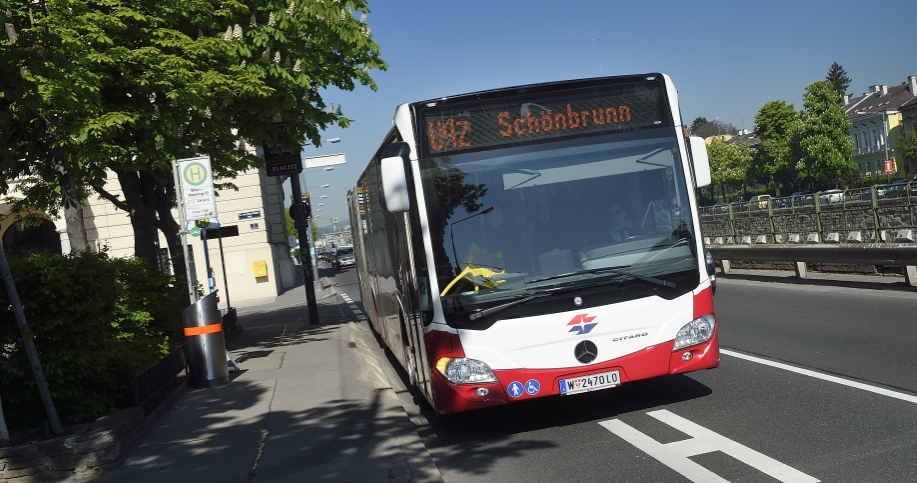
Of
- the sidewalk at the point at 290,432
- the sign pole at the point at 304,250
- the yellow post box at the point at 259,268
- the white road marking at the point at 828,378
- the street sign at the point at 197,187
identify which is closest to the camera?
the sidewalk at the point at 290,432

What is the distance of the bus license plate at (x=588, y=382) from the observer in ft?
24.1

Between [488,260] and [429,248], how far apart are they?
47cm

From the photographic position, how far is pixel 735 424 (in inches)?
277

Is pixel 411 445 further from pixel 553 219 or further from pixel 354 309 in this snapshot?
pixel 354 309

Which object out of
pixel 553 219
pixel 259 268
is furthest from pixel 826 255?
pixel 259 268

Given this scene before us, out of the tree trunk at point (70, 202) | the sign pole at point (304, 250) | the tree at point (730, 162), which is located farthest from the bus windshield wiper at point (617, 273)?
the tree at point (730, 162)

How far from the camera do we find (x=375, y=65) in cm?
1692

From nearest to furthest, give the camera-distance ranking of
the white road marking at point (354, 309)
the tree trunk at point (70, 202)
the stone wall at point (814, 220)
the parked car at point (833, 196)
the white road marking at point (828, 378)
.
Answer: the white road marking at point (828, 378), the tree trunk at point (70, 202), the stone wall at point (814, 220), the parked car at point (833, 196), the white road marking at point (354, 309)

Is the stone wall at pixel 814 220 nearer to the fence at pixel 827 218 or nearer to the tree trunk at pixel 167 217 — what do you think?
the fence at pixel 827 218

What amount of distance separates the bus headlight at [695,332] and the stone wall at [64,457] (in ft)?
14.6

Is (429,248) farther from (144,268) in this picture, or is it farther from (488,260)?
(144,268)

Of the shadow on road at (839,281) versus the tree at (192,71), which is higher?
the tree at (192,71)

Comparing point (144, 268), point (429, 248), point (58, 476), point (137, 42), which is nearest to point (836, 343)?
point (429, 248)

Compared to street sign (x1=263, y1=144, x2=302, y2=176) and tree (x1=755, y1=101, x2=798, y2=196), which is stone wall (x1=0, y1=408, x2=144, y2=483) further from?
tree (x1=755, y1=101, x2=798, y2=196)
